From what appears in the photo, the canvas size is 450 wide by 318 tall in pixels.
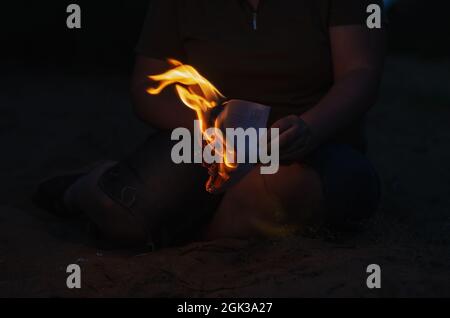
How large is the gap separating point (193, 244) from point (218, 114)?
505 mm

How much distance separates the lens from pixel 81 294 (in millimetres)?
2137

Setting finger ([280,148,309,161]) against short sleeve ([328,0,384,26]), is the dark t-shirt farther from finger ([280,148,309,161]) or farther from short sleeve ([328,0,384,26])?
finger ([280,148,309,161])

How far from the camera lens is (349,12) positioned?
2553mm

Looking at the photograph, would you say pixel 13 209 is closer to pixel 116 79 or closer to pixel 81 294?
pixel 81 294

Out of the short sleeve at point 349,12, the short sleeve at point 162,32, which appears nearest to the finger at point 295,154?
the short sleeve at point 349,12

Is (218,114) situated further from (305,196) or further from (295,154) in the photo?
(305,196)

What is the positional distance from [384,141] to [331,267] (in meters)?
2.27

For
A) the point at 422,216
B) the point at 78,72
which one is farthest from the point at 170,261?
the point at 78,72

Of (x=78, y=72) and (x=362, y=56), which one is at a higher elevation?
(x=362, y=56)

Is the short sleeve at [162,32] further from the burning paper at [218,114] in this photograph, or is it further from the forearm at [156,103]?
the burning paper at [218,114]

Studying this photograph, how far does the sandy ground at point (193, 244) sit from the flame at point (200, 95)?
304mm

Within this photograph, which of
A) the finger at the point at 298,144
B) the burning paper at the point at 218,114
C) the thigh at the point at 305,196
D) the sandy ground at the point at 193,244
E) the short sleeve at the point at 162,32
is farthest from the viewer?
the short sleeve at the point at 162,32

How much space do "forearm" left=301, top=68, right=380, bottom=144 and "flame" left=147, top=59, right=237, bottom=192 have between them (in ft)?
1.04

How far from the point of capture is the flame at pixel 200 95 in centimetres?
227
